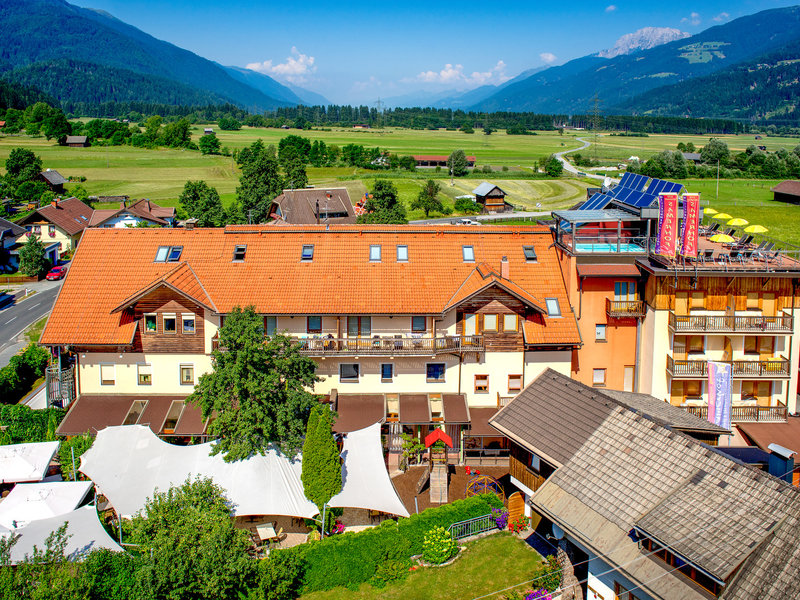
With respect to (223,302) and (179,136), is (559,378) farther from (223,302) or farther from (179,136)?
(179,136)

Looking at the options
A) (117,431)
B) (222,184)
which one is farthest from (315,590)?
(222,184)

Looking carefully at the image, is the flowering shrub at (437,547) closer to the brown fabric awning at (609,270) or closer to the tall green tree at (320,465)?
the tall green tree at (320,465)

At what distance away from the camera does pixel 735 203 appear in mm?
105625

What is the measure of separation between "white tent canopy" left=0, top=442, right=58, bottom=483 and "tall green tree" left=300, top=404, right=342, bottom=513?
11.9 metres

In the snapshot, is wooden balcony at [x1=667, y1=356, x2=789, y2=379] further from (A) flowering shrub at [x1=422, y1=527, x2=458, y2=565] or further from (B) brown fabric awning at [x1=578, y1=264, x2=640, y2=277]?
(A) flowering shrub at [x1=422, y1=527, x2=458, y2=565]

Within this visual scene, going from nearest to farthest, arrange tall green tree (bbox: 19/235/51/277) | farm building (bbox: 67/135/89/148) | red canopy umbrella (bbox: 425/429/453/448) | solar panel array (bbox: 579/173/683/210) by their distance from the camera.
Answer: red canopy umbrella (bbox: 425/429/453/448) < solar panel array (bbox: 579/173/683/210) < tall green tree (bbox: 19/235/51/277) < farm building (bbox: 67/135/89/148)

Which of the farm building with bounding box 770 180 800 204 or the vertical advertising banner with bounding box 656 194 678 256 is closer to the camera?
the vertical advertising banner with bounding box 656 194 678 256

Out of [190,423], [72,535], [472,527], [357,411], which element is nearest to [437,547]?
[472,527]

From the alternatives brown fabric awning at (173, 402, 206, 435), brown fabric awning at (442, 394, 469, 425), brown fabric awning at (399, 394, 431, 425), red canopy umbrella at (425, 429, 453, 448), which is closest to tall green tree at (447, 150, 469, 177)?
brown fabric awning at (442, 394, 469, 425)

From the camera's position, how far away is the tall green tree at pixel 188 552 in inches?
882

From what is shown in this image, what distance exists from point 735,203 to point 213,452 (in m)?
96.6

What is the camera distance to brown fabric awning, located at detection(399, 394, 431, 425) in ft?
116

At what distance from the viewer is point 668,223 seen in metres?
37.4

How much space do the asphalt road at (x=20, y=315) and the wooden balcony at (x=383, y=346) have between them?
26.6 meters
